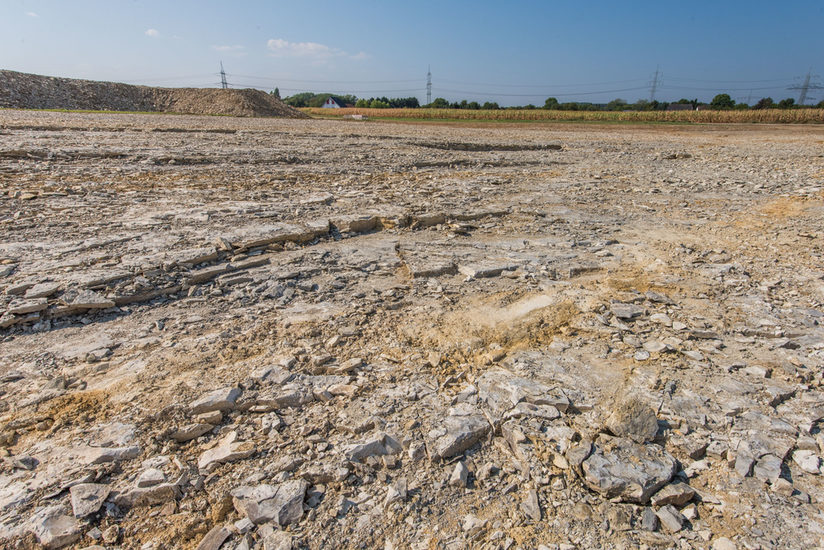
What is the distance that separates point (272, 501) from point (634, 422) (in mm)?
1996

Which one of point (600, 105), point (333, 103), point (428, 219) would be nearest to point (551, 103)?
point (600, 105)

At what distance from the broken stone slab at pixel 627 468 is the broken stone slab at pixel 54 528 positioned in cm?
238

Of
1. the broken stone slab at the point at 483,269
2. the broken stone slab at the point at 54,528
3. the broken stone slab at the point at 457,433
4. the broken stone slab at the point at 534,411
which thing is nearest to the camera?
the broken stone slab at the point at 54,528

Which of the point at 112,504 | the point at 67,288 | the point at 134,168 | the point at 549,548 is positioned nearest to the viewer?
the point at 549,548

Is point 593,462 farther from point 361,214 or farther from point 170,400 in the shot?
point 361,214

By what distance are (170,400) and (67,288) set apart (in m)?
1.96

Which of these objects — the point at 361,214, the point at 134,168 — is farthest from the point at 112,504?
the point at 134,168

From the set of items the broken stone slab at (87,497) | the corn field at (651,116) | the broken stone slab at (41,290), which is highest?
the corn field at (651,116)

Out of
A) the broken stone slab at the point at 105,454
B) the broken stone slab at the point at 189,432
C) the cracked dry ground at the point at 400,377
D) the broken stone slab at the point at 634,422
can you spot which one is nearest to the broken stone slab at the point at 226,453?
the cracked dry ground at the point at 400,377

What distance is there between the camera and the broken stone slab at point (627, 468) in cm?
209

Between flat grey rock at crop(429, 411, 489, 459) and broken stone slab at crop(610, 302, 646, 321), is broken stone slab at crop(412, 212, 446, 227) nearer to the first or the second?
broken stone slab at crop(610, 302, 646, 321)

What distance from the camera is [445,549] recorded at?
72.7 inches

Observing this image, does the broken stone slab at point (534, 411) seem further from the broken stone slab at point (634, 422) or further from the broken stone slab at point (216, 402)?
the broken stone slab at point (216, 402)

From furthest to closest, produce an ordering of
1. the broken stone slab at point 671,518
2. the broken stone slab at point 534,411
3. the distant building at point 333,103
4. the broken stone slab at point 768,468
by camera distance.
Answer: the distant building at point 333,103 < the broken stone slab at point 534,411 < the broken stone slab at point 768,468 < the broken stone slab at point 671,518
